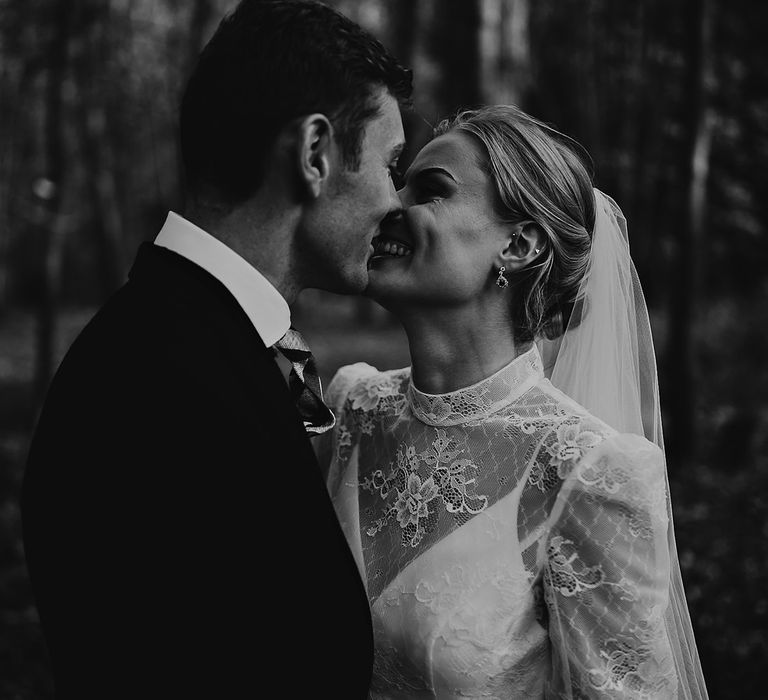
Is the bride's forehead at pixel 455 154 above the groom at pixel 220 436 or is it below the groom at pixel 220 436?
above

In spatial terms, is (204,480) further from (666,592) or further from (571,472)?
(666,592)

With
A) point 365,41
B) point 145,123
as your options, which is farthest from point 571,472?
point 145,123

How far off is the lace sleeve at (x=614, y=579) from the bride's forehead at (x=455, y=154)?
3.16 feet

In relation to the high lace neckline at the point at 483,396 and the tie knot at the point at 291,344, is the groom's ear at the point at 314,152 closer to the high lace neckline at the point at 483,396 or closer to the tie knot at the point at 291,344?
the tie knot at the point at 291,344

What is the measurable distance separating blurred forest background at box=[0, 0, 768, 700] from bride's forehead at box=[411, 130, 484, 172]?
57.1 inches

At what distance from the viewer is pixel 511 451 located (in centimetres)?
246

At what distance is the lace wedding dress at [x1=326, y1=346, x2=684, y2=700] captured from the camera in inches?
86.0

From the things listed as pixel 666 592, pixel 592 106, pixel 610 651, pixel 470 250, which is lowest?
pixel 610 651

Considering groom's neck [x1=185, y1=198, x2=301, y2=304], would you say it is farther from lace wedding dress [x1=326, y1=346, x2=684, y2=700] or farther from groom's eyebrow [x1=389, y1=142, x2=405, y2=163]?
lace wedding dress [x1=326, y1=346, x2=684, y2=700]

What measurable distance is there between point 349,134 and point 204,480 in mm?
880

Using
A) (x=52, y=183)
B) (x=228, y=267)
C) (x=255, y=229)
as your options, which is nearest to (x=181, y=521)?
(x=228, y=267)

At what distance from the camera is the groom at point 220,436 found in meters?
1.74

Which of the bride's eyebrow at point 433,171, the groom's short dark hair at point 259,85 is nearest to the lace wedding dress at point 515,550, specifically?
the bride's eyebrow at point 433,171

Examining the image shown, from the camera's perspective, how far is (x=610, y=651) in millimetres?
2182
